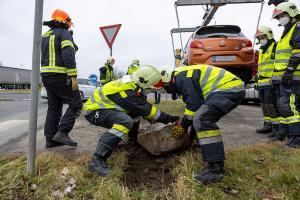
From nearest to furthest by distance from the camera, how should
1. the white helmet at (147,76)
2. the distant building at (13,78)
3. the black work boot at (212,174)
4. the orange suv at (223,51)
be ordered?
the black work boot at (212,174) < the white helmet at (147,76) < the orange suv at (223,51) < the distant building at (13,78)

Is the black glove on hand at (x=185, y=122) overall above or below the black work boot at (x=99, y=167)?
above

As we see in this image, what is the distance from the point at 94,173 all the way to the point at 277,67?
2.99 meters

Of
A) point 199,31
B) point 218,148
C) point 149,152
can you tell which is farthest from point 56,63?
point 199,31

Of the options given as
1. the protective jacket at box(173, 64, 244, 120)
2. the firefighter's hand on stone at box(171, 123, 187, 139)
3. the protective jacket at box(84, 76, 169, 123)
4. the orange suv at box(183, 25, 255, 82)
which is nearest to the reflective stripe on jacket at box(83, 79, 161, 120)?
the protective jacket at box(84, 76, 169, 123)

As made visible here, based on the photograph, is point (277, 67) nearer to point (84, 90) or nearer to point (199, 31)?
point (199, 31)

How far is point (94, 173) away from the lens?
3197 mm

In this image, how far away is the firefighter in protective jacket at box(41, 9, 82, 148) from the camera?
14.2 feet

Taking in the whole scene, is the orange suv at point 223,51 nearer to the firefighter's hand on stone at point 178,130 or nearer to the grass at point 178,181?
the firefighter's hand on stone at point 178,130

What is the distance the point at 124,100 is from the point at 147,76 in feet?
1.27

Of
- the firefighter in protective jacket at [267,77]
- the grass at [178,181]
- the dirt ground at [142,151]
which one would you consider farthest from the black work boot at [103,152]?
the firefighter in protective jacket at [267,77]

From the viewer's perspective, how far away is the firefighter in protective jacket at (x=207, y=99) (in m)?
3.17

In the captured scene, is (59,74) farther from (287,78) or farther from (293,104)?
(293,104)

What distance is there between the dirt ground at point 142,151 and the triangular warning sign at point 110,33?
8.26 ft

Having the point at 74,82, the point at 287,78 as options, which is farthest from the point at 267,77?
the point at 74,82
